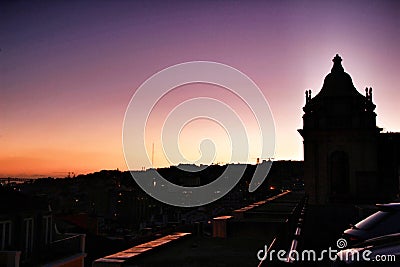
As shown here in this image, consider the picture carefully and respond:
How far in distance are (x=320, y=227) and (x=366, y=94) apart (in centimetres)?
2023

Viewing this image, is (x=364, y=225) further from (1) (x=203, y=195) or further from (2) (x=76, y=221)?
(1) (x=203, y=195)

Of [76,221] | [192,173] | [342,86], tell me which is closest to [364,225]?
[342,86]

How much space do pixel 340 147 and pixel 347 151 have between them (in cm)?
60

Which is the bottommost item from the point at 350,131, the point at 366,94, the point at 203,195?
the point at 203,195

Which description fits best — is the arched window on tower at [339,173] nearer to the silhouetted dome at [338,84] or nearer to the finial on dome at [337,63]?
the silhouetted dome at [338,84]

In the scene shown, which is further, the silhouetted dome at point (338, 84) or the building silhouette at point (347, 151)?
the silhouetted dome at point (338, 84)

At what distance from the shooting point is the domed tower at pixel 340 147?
3234 centimetres

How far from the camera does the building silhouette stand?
32312 mm

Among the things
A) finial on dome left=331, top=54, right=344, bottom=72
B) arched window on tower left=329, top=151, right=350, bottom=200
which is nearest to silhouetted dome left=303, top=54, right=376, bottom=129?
finial on dome left=331, top=54, right=344, bottom=72

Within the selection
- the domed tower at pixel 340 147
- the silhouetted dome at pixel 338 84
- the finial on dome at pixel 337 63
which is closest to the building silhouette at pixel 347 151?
the domed tower at pixel 340 147

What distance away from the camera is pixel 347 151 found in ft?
108

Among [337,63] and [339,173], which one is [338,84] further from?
[339,173]

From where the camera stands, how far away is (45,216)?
68.5 feet

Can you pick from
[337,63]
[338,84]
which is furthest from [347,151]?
[337,63]
